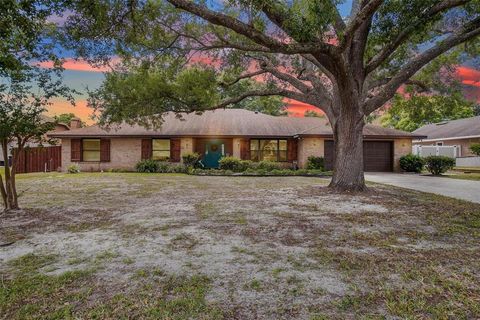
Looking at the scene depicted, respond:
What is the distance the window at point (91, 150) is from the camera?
22812mm

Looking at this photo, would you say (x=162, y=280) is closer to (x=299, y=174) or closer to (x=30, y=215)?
(x=30, y=215)

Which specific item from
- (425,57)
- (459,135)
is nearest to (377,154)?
(459,135)

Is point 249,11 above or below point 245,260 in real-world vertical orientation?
above

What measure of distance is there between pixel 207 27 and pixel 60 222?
28.9ft

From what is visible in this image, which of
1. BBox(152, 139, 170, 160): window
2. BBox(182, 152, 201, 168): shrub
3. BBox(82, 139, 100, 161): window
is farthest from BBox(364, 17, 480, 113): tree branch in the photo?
BBox(82, 139, 100, 161): window

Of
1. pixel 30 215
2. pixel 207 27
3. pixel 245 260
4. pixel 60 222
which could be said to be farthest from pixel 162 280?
pixel 207 27

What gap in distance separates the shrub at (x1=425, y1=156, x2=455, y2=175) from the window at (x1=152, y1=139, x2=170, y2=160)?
17.2 metres

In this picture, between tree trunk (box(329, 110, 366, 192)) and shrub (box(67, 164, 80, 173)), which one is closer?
tree trunk (box(329, 110, 366, 192))

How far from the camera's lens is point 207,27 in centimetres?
1193

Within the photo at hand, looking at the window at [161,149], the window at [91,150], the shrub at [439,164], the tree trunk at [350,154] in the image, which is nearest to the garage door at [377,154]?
the shrub at [439,164]

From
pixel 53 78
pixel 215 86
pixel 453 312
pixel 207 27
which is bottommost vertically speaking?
pixel 453 312

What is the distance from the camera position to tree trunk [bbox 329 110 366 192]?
35.5ft

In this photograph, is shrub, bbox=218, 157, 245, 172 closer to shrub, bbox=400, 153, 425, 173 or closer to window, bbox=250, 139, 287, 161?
window, bbox=250, 139, 287, 161

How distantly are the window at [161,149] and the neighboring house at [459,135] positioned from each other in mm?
21304
